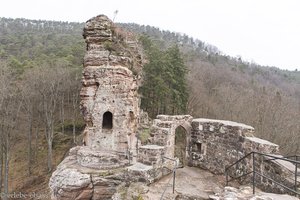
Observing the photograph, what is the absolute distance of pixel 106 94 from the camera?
45.5 ft

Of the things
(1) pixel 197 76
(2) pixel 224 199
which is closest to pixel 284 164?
(2) pixel 224 199

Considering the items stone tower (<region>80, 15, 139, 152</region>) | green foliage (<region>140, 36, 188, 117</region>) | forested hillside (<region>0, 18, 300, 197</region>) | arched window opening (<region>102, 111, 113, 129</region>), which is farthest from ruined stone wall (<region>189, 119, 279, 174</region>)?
green foliage (<region>140, 36, 188, 117</region>)

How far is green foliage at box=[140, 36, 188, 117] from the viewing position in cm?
2861

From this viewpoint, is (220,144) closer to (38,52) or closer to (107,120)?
(107,120)

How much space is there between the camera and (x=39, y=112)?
25672 mm

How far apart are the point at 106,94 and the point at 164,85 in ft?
49.8

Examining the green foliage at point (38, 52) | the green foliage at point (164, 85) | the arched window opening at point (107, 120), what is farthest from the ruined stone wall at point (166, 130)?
the green foliage at point (38, 52)

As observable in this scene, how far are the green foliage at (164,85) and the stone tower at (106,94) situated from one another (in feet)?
45.8

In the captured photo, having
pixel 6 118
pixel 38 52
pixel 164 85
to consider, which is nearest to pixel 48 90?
pixel 6 118

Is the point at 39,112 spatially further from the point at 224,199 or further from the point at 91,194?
the point at 224,199

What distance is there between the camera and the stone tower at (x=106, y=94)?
13.8 meters

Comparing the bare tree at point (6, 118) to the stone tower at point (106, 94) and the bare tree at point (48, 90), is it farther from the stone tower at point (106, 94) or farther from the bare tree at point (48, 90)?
the stone tower at point (106, 94)

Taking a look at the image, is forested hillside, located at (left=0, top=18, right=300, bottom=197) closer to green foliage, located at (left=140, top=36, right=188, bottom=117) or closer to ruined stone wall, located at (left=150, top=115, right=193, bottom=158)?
green foliage, located at (left=140, top=36, right=188, bottom=117)

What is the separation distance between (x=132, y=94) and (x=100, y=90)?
184 cm
